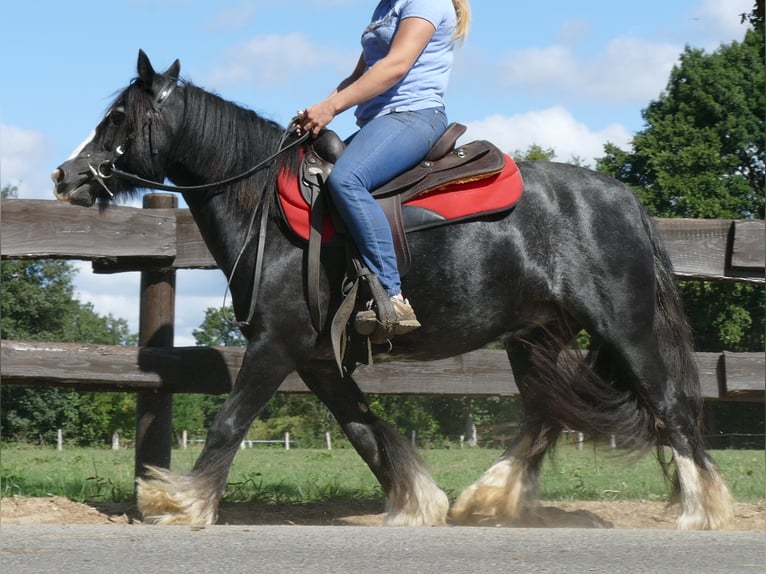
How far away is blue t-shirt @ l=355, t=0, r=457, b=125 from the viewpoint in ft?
19.3

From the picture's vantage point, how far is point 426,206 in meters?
5.82

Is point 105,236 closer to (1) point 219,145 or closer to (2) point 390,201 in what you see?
(1) point 219,145

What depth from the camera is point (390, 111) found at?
5.91m

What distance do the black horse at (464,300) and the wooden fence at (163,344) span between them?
2.83 ft

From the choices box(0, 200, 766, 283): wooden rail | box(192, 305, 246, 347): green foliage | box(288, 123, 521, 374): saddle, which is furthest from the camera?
box(192, 305, 246, 347): green foliage

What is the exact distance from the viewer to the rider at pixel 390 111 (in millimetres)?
5555

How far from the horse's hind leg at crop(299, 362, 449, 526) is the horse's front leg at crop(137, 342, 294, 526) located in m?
0.60

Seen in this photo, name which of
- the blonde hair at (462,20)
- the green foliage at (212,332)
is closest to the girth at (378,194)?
the blonde hair at (462,20)

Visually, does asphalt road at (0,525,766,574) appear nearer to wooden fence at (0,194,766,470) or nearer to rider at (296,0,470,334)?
rider at (296,0,470,334)

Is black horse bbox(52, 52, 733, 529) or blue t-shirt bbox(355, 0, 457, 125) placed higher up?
blue t-shirt bbox(355, 0, 457, 125)

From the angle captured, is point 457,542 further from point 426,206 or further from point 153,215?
point 153,215

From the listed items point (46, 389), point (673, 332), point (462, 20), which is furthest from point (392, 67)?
point (46, 389)

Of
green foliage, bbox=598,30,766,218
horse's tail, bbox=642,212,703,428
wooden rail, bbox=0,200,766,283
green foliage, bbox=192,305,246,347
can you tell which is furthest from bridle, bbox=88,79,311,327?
green foliage, bbox=192,305,246,347

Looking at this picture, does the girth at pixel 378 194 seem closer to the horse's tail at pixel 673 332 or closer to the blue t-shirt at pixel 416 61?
the blue t-shirt at pixel 416 61
